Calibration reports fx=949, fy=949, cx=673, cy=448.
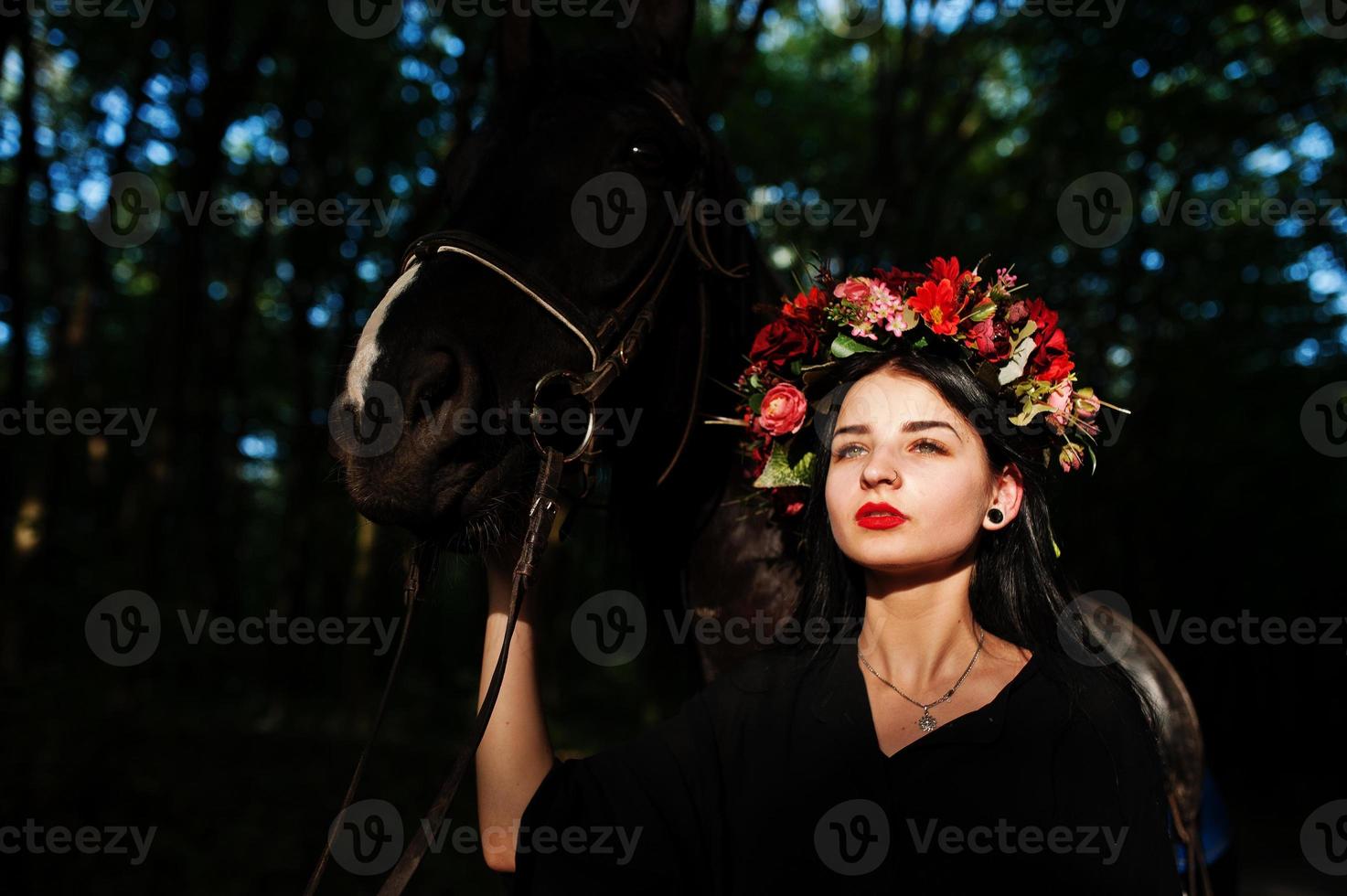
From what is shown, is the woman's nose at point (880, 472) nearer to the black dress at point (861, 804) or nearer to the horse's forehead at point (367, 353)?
the black dress at point (861, 804)

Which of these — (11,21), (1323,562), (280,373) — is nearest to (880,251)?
(1323,562)

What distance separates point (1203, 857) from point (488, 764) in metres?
2.28

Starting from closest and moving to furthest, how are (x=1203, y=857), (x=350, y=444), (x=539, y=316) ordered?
1. (x=350, y=444)
2. (x=539, y=316)
3. (x=1203, y=857)

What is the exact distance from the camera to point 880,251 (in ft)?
38.4

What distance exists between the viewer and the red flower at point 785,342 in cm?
216

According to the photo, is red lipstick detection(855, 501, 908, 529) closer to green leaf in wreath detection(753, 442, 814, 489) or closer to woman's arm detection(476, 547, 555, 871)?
green leaf in wreath detection(753, 442, 814, 489)

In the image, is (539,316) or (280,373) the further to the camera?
(280,373)

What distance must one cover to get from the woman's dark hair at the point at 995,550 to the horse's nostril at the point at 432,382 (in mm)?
821

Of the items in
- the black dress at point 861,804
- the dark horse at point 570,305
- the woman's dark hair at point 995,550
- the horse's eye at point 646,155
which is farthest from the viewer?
the horse's eye at point 646,155

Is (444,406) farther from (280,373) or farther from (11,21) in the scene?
(280,373)

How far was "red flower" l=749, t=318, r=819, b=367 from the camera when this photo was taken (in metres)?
2.16

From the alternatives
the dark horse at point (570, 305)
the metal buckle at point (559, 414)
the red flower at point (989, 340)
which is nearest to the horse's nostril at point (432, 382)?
the dark horse at point (570, 305)

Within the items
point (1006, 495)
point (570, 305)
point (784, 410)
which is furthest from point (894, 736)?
point (570, 305)

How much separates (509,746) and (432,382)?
72cm
